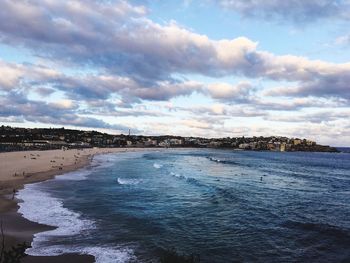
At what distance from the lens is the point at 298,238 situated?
78.0ft

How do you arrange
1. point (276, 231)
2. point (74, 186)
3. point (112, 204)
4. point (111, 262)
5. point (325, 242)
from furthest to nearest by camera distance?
1. point (74, 186)
2. point (112, 204)
3. point (276, 231)
4. point (325, 242)
5. point (111, 262)

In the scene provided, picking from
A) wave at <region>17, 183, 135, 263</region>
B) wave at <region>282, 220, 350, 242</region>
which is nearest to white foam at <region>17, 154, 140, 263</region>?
wave at <region>17, 183, 135, 263</region>

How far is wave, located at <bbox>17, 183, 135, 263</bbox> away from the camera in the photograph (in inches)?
762

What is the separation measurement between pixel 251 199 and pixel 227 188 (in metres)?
8.22

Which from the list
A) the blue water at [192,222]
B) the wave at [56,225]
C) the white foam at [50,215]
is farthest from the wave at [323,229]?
the white foam at [50,215]

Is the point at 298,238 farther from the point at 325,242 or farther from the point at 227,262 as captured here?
the point at 227,262

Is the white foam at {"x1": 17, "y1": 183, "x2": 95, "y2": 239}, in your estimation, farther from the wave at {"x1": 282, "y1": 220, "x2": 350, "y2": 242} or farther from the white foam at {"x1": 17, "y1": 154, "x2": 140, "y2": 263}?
the wave at {"x1": 282, "y1": 220, "x2": 350, "y2": 242}

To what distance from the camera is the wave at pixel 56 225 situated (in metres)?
19.3

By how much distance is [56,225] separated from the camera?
25.2 meters

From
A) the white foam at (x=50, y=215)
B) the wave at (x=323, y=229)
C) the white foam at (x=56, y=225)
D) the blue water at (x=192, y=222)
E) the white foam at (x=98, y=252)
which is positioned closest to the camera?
the white foam at (x=98, y=252)

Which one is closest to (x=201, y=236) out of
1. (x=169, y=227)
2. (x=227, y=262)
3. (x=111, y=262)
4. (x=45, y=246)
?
(x=169, y=227)

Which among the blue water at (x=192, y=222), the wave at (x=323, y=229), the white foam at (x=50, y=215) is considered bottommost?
the white foam at (x=50, y=215)

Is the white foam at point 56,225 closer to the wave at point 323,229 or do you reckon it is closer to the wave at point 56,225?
the wave at point 56,225

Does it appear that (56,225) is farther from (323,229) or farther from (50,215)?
(323,229)
